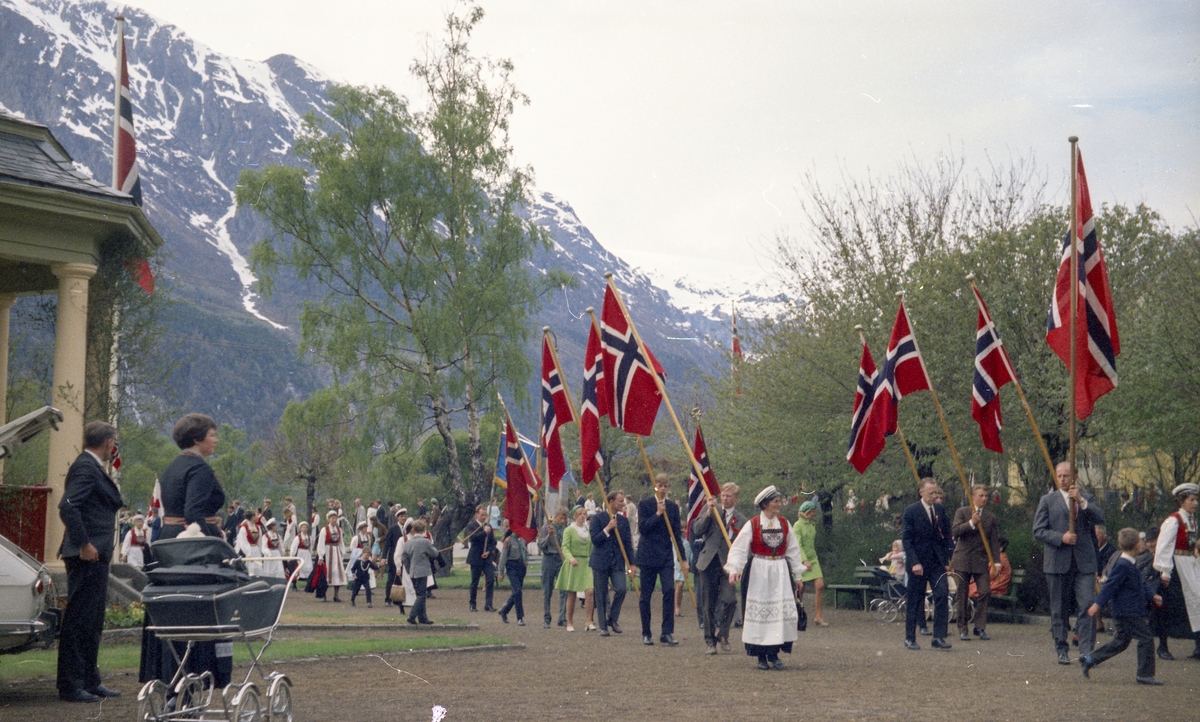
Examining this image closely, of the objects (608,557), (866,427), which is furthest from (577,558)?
(866,427)

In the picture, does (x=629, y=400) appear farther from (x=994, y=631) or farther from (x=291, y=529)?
(x=291, y=529)

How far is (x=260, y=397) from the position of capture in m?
194

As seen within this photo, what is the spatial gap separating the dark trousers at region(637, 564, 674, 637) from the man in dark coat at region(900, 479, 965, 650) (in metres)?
2.85

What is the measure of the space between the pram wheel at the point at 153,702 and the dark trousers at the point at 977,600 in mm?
11685

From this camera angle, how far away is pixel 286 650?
13430mm

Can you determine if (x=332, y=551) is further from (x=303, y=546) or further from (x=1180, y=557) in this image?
(x=1180, y=557)

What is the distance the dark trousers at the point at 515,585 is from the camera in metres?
19.6

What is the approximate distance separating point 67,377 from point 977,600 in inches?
461

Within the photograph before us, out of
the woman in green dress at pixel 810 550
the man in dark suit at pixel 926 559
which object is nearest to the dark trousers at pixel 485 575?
the woman in green dress at pixel 810 550

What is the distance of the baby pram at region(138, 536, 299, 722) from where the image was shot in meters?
6.76

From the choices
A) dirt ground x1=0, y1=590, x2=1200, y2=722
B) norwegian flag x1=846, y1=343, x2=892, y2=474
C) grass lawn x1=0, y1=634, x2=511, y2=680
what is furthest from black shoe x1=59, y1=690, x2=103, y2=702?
norwegian flag x1=846, y1=343, x2=892, y2=474

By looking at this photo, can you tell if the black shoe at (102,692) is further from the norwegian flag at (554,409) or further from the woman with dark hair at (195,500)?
the norwegian flag at (554,409)

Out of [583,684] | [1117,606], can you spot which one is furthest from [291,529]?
[1117,606]

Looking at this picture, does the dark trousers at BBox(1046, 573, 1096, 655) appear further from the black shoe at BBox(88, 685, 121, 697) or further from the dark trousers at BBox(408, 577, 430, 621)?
the dark trousers at BBox(408, 577, 430, 621)
